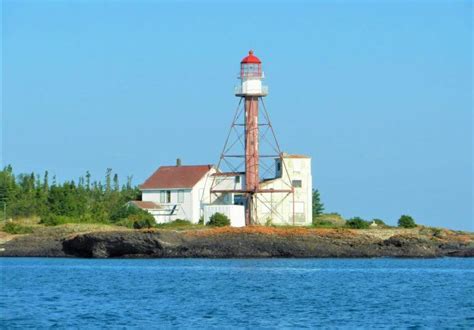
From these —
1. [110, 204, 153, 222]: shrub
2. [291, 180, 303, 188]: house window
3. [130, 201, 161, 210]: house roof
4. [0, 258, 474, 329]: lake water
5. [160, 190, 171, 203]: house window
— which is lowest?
[0, 258, 474, 329]: lake water

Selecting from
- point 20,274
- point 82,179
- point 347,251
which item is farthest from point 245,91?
point 82,179

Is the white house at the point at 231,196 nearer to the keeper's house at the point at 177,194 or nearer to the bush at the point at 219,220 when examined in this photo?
the keeper's house at the point at 177,194

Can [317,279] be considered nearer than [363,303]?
No

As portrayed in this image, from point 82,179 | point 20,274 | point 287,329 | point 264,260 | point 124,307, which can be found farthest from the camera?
point 82,179

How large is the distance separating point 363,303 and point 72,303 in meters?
10.5

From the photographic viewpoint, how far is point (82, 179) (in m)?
105

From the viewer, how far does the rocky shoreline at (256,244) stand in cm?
6488

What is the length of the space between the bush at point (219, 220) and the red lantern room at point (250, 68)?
1016cm

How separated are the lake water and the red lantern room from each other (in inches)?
682

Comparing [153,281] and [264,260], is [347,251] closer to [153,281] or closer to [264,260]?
[264,260]

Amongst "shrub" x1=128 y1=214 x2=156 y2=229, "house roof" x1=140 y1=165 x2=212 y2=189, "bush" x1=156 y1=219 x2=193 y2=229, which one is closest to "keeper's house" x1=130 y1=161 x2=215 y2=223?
"house roof" x1=140 y1=165 x2=212 y2=189

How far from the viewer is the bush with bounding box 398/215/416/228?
76.3 m

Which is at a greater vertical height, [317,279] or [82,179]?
[82,179]

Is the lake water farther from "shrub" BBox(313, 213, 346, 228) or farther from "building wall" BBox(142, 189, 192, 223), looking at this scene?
"building wall" BBox(142, 189, 192, 223)
